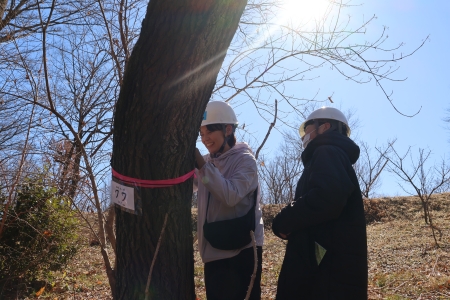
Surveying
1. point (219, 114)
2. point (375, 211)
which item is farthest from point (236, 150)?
point (375, 211)

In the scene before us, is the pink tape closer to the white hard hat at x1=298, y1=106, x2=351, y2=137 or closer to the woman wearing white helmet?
the woman wearing white helmet

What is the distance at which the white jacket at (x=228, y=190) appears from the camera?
2.35m

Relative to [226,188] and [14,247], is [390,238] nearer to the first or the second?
[14,247]

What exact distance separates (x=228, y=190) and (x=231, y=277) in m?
0.54

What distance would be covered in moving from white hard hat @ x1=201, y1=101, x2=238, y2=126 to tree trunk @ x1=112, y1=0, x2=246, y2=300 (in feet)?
2.07

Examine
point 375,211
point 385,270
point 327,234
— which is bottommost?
point 385,270

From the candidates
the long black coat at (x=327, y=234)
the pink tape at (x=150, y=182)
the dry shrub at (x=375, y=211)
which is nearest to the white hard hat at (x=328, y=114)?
the long black coat at (x=327, y=234)

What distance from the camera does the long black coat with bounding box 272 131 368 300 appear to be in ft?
7.90

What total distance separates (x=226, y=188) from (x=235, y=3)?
0.98 m

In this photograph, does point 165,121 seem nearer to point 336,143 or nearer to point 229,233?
point 229,233

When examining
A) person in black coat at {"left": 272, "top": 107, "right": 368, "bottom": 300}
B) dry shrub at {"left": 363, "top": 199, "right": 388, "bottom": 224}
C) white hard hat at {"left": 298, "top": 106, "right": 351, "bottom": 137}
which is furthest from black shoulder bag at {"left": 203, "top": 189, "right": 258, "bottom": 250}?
dry shrub at {"left": 363, "top": 199, "right": 388, "bottom": 224}

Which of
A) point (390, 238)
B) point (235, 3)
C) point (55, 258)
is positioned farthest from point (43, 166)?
point (390, 238)

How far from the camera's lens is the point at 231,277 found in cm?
250

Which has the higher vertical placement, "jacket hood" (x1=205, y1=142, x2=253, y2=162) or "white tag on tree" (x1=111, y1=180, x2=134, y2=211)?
"jacket hood" (x1=205, y1=142, x2=253, y2=162)
